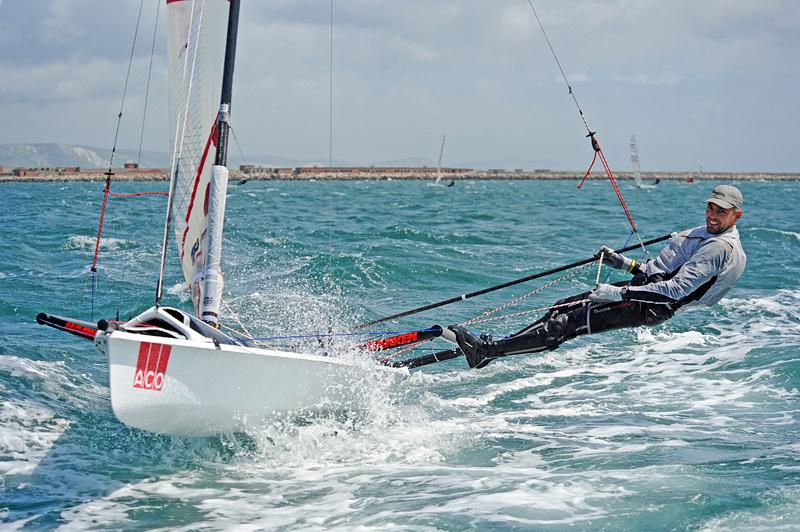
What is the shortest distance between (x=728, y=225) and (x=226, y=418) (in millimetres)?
3305

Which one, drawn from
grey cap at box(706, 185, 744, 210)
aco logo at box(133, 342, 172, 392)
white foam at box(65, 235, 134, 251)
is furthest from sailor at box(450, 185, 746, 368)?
white foam at box(65, 235, 134, 251)

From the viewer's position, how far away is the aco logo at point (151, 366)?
4.46 meters

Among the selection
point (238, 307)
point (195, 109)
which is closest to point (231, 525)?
point (195, 109)

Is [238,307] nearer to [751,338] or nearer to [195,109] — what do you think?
[195,109]

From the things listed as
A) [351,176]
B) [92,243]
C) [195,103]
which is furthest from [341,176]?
[195,103]

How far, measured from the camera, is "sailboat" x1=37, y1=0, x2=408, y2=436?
452 cm

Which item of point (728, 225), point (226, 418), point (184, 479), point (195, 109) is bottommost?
point (184, 479)

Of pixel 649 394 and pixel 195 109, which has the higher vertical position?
→ pixel 195 109

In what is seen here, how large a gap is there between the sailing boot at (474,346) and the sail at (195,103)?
178 cm

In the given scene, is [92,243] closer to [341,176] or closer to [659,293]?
[659,293]

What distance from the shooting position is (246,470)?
4.97m

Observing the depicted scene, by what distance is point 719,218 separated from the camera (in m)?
5.52

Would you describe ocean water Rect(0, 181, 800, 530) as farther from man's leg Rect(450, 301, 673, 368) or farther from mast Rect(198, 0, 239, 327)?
mast Rect(198, 0, 239, 327)

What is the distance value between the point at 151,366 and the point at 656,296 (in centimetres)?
304
